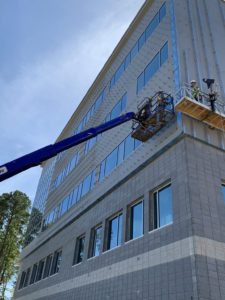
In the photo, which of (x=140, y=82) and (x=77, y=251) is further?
(x=77, y=251)

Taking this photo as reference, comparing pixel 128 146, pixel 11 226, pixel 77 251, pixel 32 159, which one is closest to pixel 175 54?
pixel 128 146

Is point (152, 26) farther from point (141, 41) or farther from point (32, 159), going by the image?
point (32, 159)

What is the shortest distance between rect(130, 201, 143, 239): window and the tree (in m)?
34.9

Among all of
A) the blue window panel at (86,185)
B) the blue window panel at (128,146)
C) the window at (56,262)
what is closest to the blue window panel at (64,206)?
the window at (56,262)

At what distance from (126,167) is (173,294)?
805cm

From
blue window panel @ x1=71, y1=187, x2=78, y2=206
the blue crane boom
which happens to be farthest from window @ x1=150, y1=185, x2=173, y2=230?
blue window panel @ x1=71, y1=187, x2=78, y2=206

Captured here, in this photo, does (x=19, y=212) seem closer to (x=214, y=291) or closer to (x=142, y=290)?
(x=142, y=290)

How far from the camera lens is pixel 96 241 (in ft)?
59.6

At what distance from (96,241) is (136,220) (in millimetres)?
4762

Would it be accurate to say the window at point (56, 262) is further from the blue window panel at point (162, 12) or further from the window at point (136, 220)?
the blue window panel at point (162, 12)

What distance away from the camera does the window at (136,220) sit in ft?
46.0

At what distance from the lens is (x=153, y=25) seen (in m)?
20.7

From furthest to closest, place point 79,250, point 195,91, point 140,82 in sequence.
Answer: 1. point 79,250
2. point 140,82
3. point 195,91

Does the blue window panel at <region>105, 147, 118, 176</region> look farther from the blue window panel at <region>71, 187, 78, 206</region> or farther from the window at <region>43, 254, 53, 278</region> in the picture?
the window at <region>43, 254, 53, 278</region>
